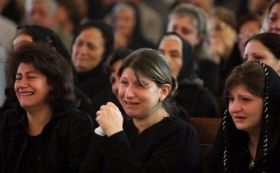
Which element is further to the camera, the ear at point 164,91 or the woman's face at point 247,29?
the woman's face at point 247,29

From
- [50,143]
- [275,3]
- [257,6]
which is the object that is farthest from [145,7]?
[50,143]

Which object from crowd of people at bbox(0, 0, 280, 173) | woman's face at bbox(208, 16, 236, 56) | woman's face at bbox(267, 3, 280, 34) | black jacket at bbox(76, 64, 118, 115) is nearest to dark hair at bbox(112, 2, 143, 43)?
woman's face at bbox(208, 16, 236, 56)

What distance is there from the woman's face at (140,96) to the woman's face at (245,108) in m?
0.44

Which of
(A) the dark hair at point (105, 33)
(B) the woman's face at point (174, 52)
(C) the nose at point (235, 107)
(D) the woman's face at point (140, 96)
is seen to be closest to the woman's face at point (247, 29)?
(B) the woman's face at point (174, 52)

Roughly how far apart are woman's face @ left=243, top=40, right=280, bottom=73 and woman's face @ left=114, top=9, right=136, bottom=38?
3.20 meters

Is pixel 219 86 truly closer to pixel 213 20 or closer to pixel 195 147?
pixel 213 20

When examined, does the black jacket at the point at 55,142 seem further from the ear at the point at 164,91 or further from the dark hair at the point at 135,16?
the dark hair at the point at 135,16

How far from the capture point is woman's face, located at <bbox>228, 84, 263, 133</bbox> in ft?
11.6

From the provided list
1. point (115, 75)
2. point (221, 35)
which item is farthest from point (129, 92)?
point (221, 35)

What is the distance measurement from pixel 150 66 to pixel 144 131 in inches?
13.6

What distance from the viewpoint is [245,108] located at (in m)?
3.56

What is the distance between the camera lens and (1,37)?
247 inches

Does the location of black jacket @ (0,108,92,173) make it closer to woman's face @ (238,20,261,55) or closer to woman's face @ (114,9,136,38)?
woman's face @ (238,20,261,55)

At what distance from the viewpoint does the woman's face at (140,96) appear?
378cm
